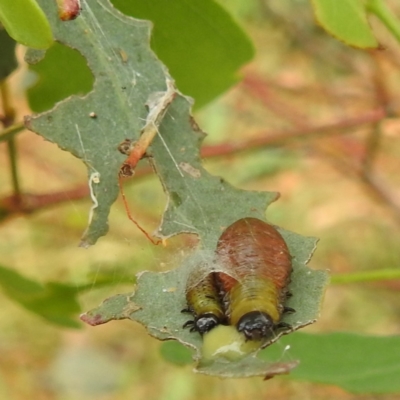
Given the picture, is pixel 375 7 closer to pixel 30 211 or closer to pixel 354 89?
pixel 30 211

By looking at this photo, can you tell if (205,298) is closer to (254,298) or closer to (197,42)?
(254,298)

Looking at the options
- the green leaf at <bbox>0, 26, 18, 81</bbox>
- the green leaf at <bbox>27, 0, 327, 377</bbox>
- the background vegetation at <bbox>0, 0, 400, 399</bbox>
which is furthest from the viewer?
the background vegetation at <bbox>0, 0, 400, 399</bbox>

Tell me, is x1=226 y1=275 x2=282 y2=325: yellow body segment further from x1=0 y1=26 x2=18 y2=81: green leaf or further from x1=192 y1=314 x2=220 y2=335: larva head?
x1=0 y1=26 x2=18 y2=81: green leaf

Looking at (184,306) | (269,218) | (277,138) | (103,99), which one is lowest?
(269,218)

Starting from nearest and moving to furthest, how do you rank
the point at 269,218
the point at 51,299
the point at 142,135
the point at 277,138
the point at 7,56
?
the point at 142,135, the point at 7,56, the point at 51,299, the point at 277,138, the point at 269,218

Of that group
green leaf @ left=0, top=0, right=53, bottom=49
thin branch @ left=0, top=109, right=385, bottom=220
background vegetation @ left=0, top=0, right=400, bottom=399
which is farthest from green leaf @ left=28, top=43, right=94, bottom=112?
background vegetation @ left=0, top=0, right=400, bottom=399

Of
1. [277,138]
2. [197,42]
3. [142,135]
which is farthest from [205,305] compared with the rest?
[277,138]
